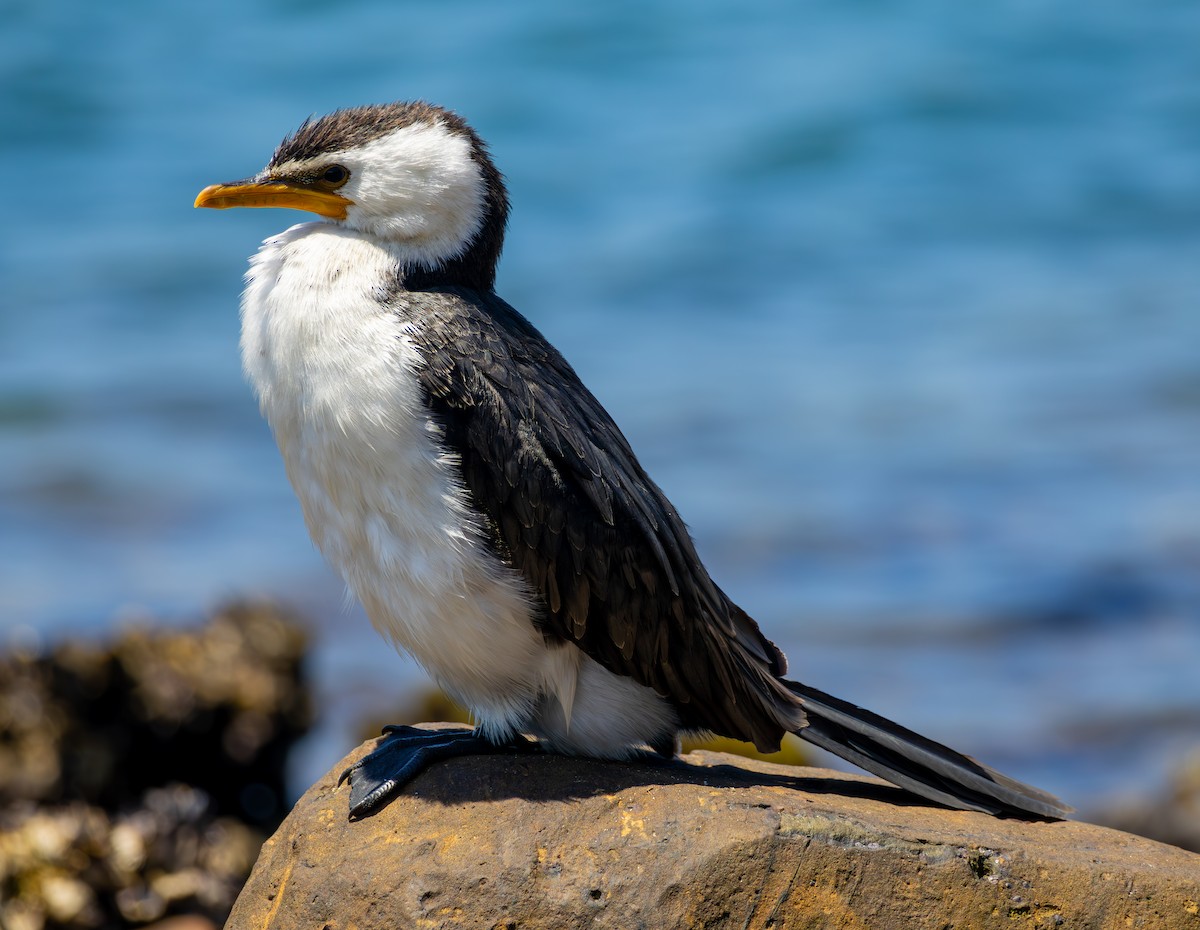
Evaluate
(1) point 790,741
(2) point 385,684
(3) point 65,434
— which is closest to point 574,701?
(1) point 790,741

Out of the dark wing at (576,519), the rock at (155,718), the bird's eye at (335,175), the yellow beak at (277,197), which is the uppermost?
the bird's eye at (335,175)

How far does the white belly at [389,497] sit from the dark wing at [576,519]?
9 cm

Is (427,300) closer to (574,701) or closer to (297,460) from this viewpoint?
(297,460)

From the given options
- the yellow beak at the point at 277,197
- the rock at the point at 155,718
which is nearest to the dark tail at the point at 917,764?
the yellow beak at the point at 277,197

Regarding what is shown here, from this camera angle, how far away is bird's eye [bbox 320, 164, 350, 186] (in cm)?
514

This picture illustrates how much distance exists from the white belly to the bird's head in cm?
12

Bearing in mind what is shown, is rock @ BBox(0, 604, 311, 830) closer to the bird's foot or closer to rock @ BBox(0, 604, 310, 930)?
rock @ BBox(0, 604, 310, 930)

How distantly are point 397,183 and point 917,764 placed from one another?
2.61 meters

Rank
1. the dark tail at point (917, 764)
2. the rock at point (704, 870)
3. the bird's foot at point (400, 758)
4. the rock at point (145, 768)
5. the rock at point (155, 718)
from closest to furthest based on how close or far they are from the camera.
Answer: the rock at point (704, 870) → the bird's foot at point (400, 758) → the dark tail at point (917, 764) → the rock at point (145, 768) → the rock at point (155, 718)

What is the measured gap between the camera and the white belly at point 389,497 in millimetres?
4895

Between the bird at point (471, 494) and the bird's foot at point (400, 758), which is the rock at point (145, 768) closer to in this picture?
the bird's foot at point (400, 758)

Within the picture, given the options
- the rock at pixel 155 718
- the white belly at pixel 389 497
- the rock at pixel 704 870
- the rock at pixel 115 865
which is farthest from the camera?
the rock at pixel 155 718

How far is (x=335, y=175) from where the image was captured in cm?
516

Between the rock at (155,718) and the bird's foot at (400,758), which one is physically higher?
the bird's foot at (400,758)
